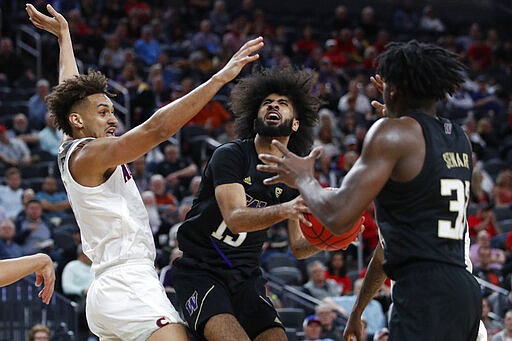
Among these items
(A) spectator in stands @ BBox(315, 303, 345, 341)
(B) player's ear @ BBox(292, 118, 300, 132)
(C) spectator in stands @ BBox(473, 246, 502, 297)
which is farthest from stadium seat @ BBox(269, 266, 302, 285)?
(B) player's ear @ BBox(292, 118, 300, 132)

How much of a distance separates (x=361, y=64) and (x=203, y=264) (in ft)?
51.6

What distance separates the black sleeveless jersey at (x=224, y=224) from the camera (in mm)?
5812

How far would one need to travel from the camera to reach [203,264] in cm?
582

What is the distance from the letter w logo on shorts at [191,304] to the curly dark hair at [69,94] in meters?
1.27

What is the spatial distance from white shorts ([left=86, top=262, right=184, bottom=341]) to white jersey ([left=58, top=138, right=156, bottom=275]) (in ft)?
0.25

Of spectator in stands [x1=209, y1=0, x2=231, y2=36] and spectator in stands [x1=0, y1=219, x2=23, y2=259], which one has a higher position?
spectator in stands [x1=209, y1=0, x2=231, y2=36]

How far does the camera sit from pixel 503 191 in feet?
49.8

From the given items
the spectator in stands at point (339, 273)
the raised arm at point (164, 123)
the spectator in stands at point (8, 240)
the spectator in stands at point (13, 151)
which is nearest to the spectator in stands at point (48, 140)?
the spectator in stands at point (13, 151)

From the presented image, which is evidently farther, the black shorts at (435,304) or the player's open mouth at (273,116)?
the player's open mouth at (273,116)

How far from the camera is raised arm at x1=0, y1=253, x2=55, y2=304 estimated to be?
556 centimetres

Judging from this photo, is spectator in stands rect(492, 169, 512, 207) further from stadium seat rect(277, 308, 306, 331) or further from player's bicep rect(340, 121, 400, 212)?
player's bicep rect(340, 121, 400, 212)

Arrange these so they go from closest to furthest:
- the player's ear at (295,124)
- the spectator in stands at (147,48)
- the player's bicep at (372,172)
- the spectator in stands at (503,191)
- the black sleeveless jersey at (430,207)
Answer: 1. the player's bicep at (372,172)
2. the black sleeveless jersey at (430,207)
3. the player's ear at (295,124)
4. the spectator in stands at (503,191)
5. the spectator in stands at (147,48)

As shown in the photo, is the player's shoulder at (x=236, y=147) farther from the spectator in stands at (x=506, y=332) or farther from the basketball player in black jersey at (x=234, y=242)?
the spectator in stands at (x=506, y=332)

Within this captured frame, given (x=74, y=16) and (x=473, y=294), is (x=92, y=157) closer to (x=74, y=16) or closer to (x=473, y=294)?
(x=473, y=294)
